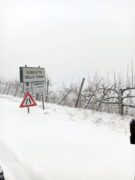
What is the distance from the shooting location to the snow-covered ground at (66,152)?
3.89 m

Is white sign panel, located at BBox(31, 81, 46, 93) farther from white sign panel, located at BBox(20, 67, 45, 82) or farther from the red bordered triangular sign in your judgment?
the red bordered triangular sign

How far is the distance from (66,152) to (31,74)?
5.73 metres

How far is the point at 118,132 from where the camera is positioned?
265 inches

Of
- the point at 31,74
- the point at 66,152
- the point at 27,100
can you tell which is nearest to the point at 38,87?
the point at 31,74

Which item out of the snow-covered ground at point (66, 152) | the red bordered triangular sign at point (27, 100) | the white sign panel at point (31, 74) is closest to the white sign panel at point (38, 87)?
the white sign panel at point (31, 74)

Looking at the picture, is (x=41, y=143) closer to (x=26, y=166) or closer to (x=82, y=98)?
(x=26, y=166)

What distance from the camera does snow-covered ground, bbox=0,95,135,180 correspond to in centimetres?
389

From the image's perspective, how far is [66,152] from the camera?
4.90 m

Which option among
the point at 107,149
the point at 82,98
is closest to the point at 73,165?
the point at 107,149

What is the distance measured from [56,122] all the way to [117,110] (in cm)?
460

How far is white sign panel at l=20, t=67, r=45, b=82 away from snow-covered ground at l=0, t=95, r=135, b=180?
2653 mm

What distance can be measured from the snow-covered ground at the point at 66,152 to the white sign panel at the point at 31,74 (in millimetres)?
2653

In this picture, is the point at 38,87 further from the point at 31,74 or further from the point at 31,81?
the point at 31,74

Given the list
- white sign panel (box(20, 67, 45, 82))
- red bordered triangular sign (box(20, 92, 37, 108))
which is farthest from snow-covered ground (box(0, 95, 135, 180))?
white sign panel (box(20, 67, 45, 82))
